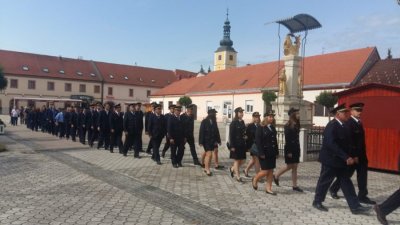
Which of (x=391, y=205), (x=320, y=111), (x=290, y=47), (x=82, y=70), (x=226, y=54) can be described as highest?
(x=226, y=54)

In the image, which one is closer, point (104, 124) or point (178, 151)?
point (178, 151)

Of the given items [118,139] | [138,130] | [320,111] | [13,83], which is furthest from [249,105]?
[13,83]

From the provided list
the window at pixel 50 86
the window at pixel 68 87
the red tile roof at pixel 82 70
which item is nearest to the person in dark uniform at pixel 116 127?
the red tile roof at pixel 82 70

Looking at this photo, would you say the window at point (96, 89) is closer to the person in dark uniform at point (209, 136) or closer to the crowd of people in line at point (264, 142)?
the crowd of people in line at point (264, 142)

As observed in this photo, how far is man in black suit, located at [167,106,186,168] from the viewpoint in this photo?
10906mm

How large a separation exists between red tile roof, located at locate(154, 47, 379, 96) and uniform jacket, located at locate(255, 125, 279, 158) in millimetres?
28333

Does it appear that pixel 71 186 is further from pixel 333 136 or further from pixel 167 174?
pixel 333 136

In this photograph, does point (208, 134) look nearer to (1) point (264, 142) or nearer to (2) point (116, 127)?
(1) point (264, 142)

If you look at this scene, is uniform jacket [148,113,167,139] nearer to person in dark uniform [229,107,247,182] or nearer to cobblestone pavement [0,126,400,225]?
cobblestone pavement [0,126,400,225]

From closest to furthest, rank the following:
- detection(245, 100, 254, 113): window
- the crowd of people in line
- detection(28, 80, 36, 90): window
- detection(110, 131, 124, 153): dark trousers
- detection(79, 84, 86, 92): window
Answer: the crowd of people in line → detection(110, 131, 124, 153): dark trousers → detection(245, 100, 254, 113): window → detection(28, 80, 36, 90): window → detection(79, 84, 86, 92): window

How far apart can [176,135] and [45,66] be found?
58.8 m

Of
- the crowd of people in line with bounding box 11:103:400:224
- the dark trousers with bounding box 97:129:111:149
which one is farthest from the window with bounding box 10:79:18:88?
the dark trousers with bounding box 97:129:111:149

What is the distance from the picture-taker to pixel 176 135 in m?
11.0

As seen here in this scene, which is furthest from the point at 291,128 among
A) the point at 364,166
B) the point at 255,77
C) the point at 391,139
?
the point at 255,77
